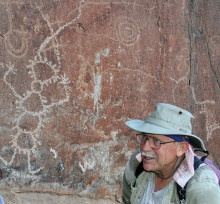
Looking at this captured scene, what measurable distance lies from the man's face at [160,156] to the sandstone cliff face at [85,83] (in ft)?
4.85

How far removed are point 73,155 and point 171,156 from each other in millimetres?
1605

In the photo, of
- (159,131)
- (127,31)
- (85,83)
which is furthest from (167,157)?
(127,31)

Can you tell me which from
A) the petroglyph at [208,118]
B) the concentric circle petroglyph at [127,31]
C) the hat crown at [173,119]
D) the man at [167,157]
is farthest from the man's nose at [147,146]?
the petroglyph at [208,118]

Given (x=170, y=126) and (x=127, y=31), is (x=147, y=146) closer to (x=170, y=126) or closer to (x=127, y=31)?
(x=170, y=126)

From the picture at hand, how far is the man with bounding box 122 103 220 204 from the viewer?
73.5 inches

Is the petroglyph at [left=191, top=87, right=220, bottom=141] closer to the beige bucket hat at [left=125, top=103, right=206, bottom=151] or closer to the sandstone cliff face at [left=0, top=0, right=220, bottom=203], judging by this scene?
the sandstone cliff face at [left=0, top=0, right=220, bottom=203]

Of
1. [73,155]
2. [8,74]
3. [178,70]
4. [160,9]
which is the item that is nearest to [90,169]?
[73,155]

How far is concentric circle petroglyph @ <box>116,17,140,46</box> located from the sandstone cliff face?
0.01m

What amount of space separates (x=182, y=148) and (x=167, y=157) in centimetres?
12

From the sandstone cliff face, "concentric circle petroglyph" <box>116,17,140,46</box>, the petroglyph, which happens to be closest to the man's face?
the sandstone cliff face

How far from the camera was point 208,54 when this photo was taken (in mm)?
3902

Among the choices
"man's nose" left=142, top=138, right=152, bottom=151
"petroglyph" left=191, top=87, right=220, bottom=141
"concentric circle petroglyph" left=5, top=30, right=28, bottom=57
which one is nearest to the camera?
"man's nose" left=142, top=138, right=152, bottom=151

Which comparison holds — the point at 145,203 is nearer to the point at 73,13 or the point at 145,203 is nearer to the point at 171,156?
the point at 171,156

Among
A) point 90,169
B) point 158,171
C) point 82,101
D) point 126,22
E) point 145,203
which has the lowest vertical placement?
point 90,169
